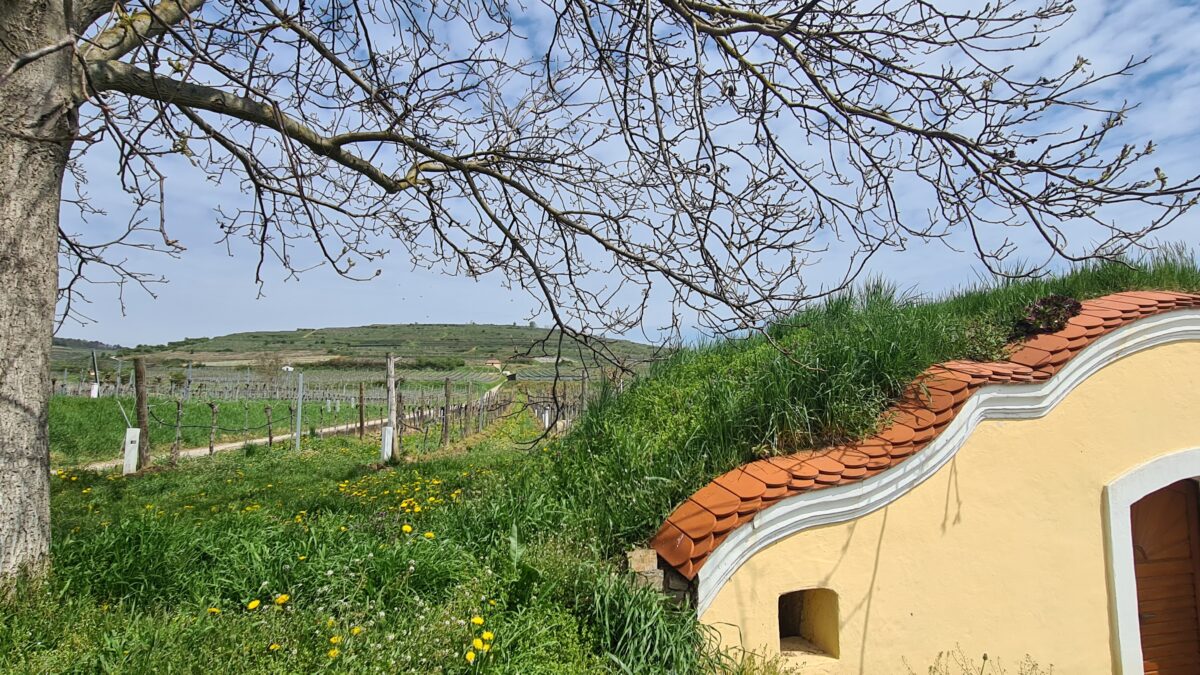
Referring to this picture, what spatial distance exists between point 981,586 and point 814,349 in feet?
7.25

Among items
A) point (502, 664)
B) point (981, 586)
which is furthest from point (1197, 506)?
point (502, 664)

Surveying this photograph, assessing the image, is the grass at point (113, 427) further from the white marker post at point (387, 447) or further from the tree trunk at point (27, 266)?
the tree trunk at point (27, 266)

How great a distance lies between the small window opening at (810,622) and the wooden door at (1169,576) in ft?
10.8

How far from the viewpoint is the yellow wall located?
14.2 ft

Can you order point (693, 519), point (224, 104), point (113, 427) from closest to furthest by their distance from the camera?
point (224, 104) → point (693, 519) → point (113, 427)

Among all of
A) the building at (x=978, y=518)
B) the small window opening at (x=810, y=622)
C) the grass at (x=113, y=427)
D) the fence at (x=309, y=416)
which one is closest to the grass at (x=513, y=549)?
the building at (x=978, y=518)

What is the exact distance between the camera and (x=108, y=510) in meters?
7.55

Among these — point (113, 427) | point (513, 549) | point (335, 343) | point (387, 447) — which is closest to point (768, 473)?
point (513, 549)

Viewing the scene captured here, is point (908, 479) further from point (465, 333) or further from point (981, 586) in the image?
point (465, 333)

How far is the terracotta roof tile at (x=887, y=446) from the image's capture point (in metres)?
4.21

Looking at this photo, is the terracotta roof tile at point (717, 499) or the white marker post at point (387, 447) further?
the white marker post at point (387, 447)

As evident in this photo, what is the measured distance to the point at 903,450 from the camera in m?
4.48

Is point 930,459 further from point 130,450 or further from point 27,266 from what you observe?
point 130,450

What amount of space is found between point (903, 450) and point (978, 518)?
2.91ft
